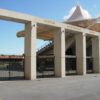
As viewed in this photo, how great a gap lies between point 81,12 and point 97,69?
18.3 metres

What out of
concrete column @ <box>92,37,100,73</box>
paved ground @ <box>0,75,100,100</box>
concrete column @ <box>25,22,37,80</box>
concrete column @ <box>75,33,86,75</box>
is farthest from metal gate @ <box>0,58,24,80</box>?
concrete column @ <box>92,37,100,73</box>

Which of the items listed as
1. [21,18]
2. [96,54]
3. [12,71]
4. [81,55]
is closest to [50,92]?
[21,18]

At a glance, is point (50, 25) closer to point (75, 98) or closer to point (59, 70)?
point (59, 70)

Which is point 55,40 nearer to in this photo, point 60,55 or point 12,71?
point 60,55

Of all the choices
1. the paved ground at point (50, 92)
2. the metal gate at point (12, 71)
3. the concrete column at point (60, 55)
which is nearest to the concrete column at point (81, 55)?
the concrete column at point (60, 55)

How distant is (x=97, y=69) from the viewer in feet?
138

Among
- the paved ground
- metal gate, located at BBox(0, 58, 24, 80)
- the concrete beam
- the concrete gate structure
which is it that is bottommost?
Answer: the paved ground

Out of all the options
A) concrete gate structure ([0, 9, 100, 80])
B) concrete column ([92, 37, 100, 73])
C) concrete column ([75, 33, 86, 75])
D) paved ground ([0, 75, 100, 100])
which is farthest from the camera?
concrete column ([92, 37, 100, 73])

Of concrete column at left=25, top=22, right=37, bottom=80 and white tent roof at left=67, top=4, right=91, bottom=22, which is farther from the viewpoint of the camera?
white tent roof at left=67, top=4, right=91, bottom=22

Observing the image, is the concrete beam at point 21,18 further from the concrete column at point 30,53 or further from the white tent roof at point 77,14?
the white tent roof at point 77,14

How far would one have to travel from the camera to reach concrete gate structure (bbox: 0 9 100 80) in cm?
2744

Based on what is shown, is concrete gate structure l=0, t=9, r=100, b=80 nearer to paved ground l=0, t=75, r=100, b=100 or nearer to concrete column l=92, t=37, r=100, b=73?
concrete column l=92, t=37, r=100, b=73

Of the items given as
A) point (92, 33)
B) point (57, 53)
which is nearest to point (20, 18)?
point (57, 53)

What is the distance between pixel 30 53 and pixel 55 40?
6.58 m
